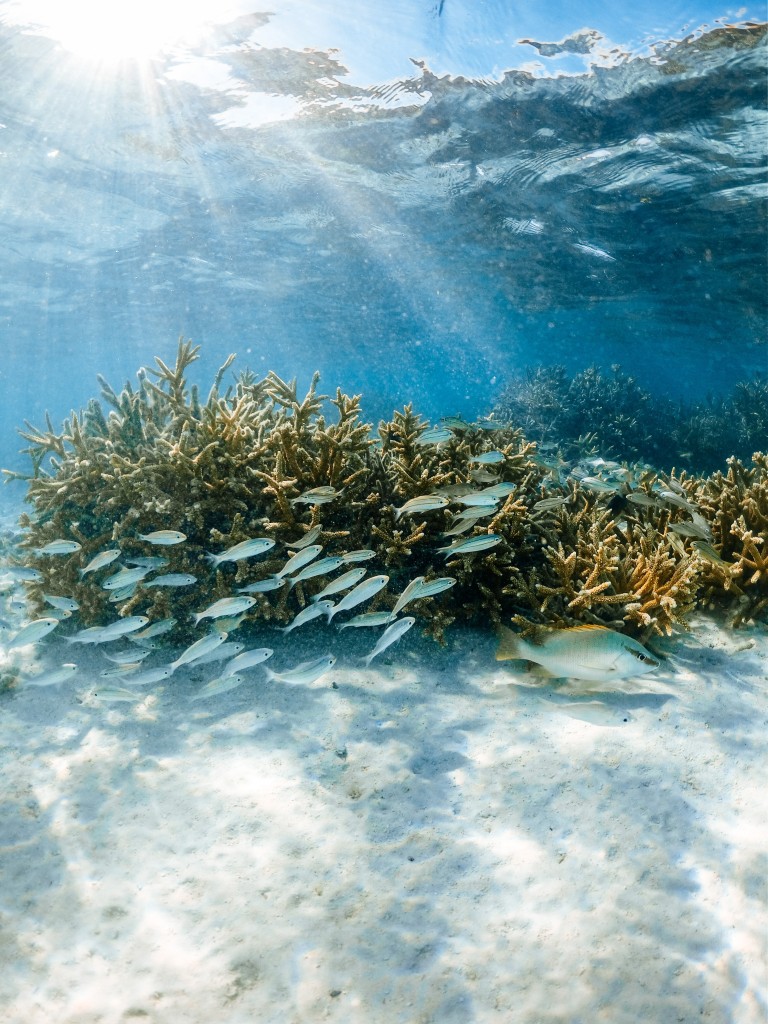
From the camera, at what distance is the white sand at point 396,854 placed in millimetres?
2248

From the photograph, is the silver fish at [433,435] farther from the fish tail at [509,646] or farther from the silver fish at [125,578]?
the silver fish at [125,578]

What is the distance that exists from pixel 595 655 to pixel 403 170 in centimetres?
1912

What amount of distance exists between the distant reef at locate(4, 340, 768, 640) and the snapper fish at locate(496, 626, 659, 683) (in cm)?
100

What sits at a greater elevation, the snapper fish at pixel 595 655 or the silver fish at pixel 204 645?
the snapper fish at pixel 595 655

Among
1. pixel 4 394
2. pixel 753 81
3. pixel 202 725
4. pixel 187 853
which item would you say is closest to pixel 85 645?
pixel 202 725

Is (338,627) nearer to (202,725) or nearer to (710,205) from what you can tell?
(202,725)

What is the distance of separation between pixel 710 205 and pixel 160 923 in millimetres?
21957

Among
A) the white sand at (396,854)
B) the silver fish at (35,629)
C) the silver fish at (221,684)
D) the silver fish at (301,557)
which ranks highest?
the silver fish at (301,557)

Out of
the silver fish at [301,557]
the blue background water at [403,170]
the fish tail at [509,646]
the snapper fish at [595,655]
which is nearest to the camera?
the snapper fish at [595,655]

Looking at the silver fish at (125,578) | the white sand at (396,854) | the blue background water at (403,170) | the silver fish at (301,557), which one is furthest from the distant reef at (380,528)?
the blue background water at (403,170)

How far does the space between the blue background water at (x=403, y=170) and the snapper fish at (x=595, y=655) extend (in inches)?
534

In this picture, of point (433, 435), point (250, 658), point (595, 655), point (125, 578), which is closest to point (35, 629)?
point (125, 578)

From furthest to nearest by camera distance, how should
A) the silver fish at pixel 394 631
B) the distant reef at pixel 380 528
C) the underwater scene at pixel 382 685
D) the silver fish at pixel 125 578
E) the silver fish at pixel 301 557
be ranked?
the distant reef at pixel 380 528
the silver fish at pixel 125 578
the silver fish at pixel 301 557
the silver fish at pixel 394 631
the underwater scene at pixel 382 685

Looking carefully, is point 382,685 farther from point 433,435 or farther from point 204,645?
point 433,435
